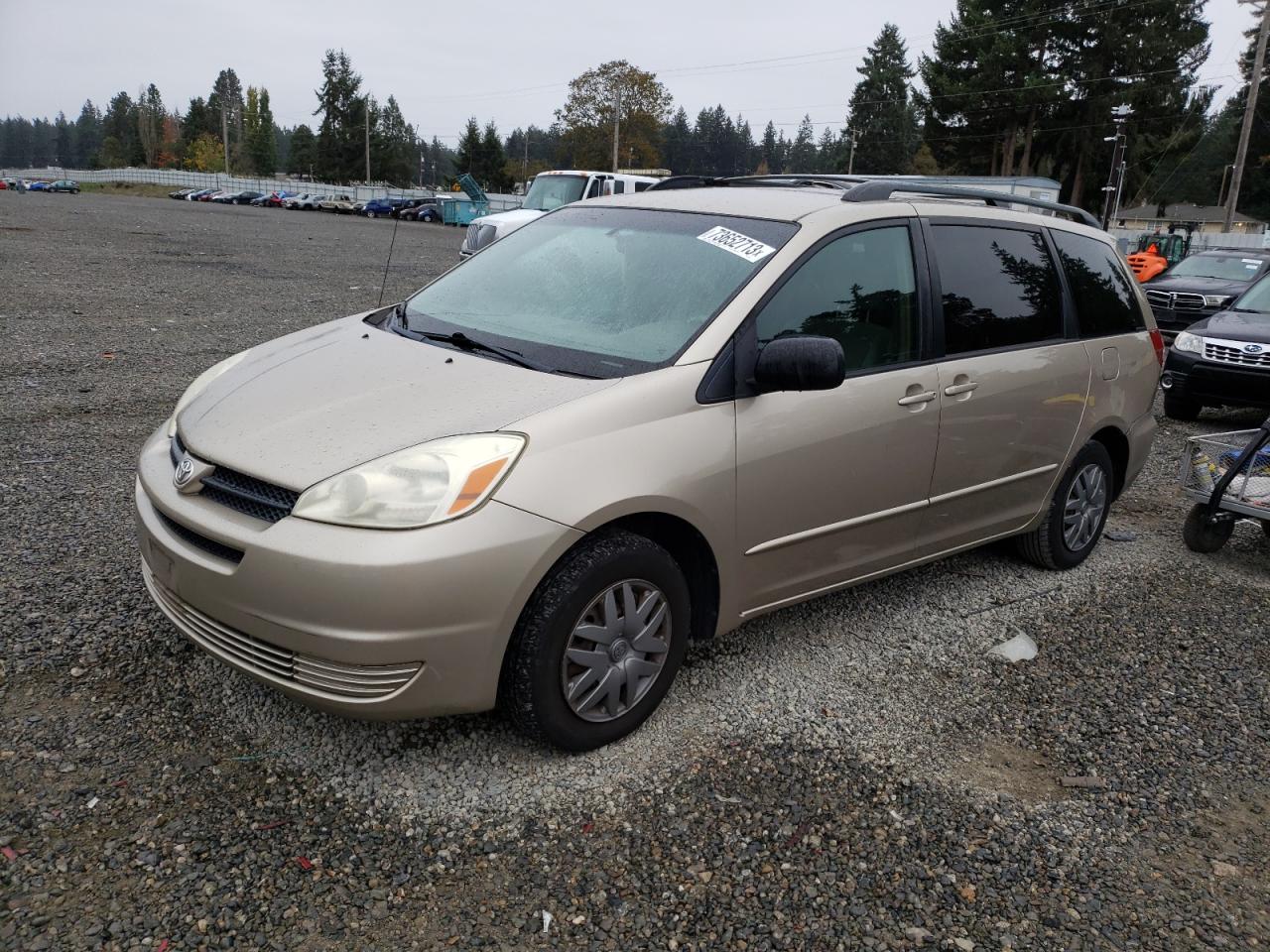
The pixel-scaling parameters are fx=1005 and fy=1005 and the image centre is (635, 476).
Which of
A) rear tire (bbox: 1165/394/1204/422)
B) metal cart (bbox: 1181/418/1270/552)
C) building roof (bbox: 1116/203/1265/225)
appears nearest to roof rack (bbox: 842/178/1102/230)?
metal cart (bbox: 1181/418/1270/552)

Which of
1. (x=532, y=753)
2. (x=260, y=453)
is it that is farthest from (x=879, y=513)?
(x=260, y=453)

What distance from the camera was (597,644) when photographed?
121 inches

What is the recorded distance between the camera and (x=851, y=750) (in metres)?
3.36

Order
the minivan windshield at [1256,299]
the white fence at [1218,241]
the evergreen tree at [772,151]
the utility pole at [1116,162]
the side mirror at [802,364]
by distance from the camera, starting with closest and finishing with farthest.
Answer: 1. the side mirror at [802,364]
2. the minivan windshield at [1256,299]
3. the white fence at [1218,241]
4. the utility pole at [1116,162]
5. the evergreen tree at [772,151]

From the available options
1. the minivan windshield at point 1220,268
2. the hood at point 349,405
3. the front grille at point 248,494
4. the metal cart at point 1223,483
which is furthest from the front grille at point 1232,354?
the front grille at point 248,494

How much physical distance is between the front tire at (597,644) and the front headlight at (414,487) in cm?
34

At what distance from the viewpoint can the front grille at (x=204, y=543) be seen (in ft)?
9.30

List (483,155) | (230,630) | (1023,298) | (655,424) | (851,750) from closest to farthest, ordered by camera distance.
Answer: (230,630) → (655,424) → (851,750) → (1023,298) → (483,155)

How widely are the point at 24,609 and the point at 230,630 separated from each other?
157 cm

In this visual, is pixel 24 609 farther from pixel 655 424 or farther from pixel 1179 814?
pixel 1179 814

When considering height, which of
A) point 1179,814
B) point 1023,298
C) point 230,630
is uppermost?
point 1023,298

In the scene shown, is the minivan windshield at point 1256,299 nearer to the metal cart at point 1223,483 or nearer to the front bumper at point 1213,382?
the front bumper at point 1213,382

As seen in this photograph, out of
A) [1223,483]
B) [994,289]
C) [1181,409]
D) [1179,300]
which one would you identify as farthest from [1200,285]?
[994,289]

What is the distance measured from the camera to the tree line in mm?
55562
